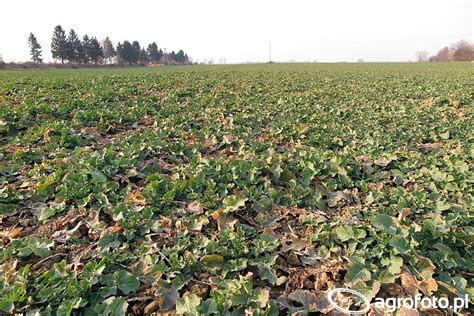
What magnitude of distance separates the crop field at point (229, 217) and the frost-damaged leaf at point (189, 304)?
0.01 meters

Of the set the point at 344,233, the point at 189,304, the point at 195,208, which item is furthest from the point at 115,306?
the point at 344,233

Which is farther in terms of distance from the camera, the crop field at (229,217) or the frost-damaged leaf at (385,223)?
the frost-damaged leaf at (385,223)

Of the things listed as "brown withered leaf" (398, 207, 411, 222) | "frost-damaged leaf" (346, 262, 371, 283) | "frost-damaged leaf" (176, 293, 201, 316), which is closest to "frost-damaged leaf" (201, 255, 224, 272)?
"frost-damaged leaf" (176, 293, 201, 316)

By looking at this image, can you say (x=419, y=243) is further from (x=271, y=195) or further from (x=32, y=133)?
(x=32, y=133)

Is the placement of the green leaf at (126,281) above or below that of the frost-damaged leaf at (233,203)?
below

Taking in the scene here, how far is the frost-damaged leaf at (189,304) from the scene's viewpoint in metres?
2.23

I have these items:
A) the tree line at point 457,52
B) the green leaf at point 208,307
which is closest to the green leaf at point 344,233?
the green leaf at point 208,307

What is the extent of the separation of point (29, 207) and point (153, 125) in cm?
345

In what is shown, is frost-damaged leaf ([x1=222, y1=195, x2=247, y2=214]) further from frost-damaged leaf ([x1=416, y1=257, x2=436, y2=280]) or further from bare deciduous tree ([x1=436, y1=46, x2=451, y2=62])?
bare deciduous tree ([x1=436, y1=46, x2=451, y2=62])

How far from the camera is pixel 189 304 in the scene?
229 centimetres

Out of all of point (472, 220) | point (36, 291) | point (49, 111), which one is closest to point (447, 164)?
point (472, 220)

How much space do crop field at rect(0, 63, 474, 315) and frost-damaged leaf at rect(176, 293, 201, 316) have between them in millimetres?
10

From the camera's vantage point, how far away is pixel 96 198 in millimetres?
3531

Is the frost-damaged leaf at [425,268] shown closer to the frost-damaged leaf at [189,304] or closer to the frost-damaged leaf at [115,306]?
the frost-damaged leaf at [189,304]
